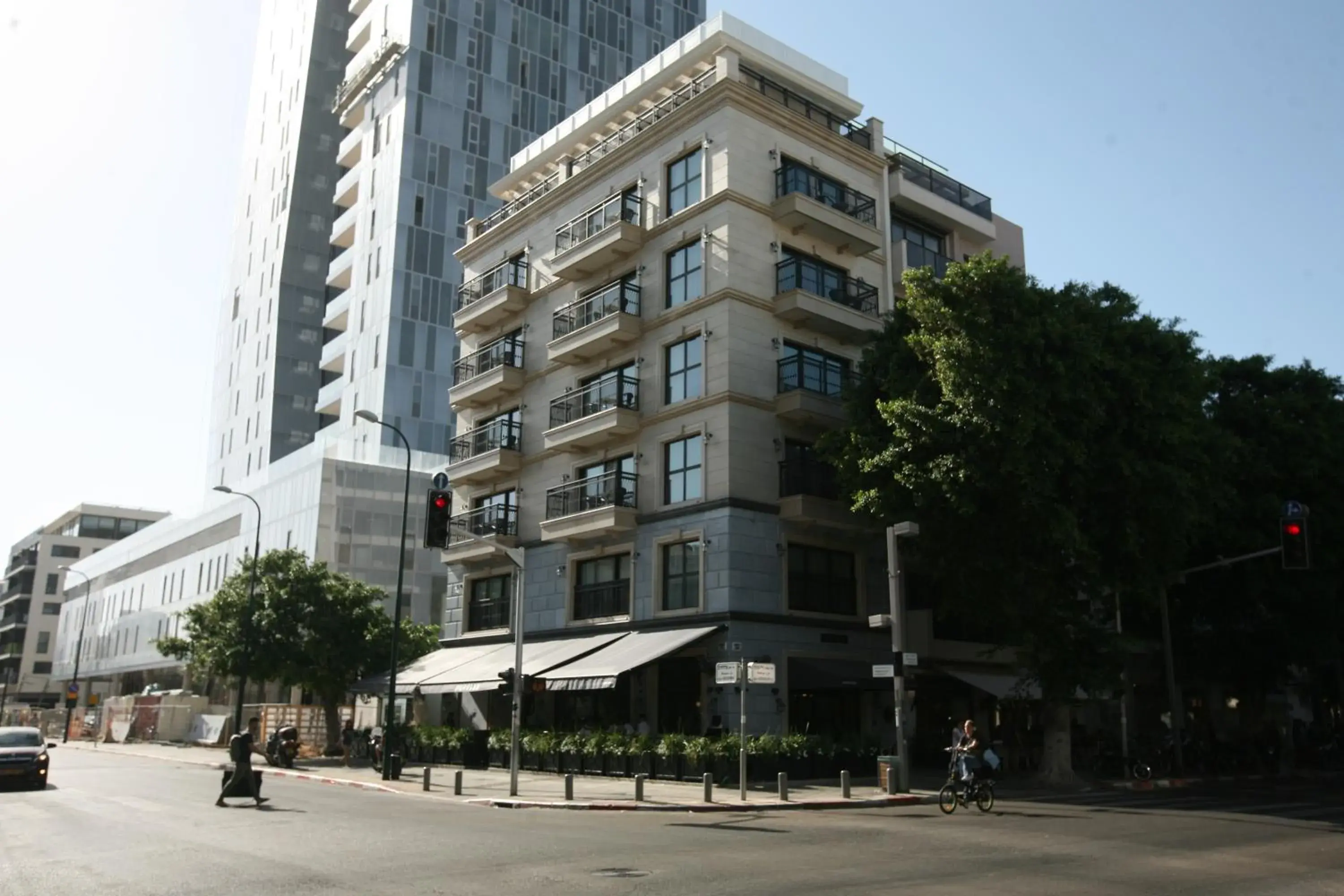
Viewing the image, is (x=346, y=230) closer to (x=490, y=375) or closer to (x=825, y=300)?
(x=490, y=375)

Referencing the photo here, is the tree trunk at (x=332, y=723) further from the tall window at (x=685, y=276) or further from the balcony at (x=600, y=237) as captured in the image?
the tall window at (x=685, y=276)

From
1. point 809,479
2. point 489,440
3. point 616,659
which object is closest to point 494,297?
point 489,440


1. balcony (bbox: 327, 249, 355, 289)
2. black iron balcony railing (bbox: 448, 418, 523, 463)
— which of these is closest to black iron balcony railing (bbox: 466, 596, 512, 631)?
black iron balcony railing (bbox: 448, 418, 523, 463)

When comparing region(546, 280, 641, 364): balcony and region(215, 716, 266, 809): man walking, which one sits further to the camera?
A: region(546, 280, 641, 364): balcony

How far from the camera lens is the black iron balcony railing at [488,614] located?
38.8 m

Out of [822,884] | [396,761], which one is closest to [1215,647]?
[396,761]

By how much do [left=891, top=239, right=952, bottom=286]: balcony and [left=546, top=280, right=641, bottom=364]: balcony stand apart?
9252 millimetres

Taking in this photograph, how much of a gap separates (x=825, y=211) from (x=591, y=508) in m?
12.0

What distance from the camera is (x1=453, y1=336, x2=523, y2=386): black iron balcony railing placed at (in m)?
40.2

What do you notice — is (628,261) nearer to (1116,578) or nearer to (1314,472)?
(1116,578)

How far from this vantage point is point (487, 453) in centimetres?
3903

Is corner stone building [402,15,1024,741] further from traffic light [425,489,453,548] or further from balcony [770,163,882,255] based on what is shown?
traffic light [425,489,453,548]

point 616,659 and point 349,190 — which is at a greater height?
point 349,190

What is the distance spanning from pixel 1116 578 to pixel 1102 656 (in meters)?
2.09
